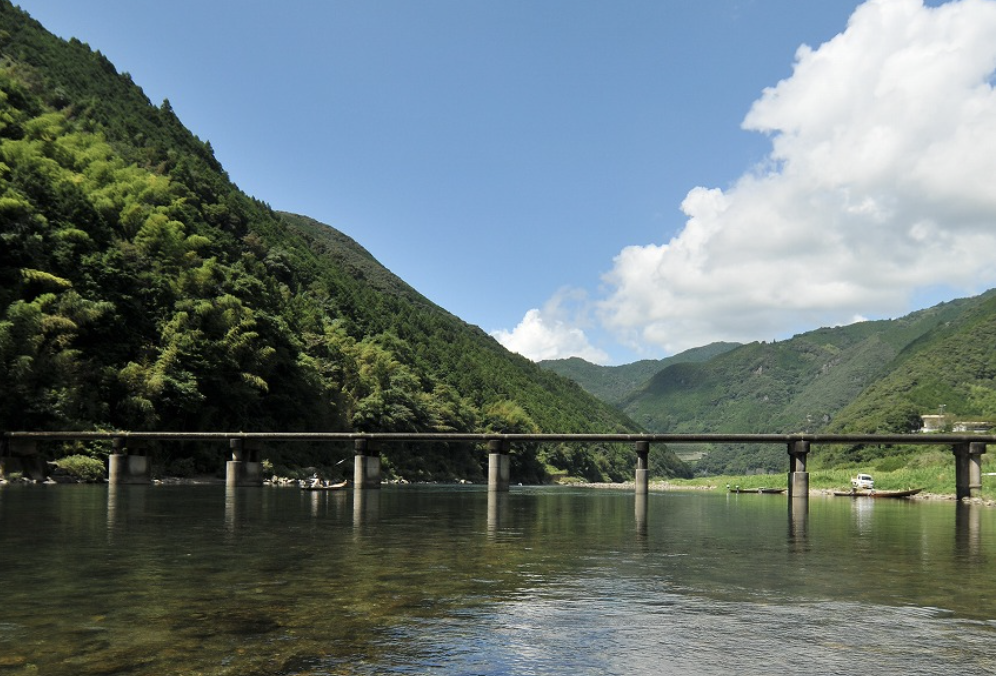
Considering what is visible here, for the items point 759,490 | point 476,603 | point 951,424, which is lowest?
point 759,490

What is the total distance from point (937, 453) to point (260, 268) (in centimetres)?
12691

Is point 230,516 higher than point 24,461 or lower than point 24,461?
higher

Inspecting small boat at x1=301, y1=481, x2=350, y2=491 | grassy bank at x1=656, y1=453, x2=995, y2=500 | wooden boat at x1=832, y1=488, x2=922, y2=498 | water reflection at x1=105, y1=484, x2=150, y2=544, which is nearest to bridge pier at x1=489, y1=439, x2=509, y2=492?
small boat at x1=301, y1=481, x2=350, y2=491

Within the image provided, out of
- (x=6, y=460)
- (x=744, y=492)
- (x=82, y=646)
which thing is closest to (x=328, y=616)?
(x=82, y=646)

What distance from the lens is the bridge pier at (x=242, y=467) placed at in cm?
8294

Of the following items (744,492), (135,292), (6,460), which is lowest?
(744,492)

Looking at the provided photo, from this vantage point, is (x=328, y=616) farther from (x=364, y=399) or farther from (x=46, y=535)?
(x=364, y=399)

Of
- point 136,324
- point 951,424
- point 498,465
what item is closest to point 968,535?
point 498,465

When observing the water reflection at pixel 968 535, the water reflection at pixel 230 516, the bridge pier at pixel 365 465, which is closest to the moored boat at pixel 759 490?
the bridge pier at pixel 365 465

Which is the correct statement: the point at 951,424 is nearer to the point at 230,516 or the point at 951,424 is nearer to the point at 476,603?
the point at 230,516

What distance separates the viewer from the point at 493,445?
86188 millimetres

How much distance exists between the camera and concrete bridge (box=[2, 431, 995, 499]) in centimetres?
7369

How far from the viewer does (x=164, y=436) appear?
265ft

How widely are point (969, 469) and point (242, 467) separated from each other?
235 ft
